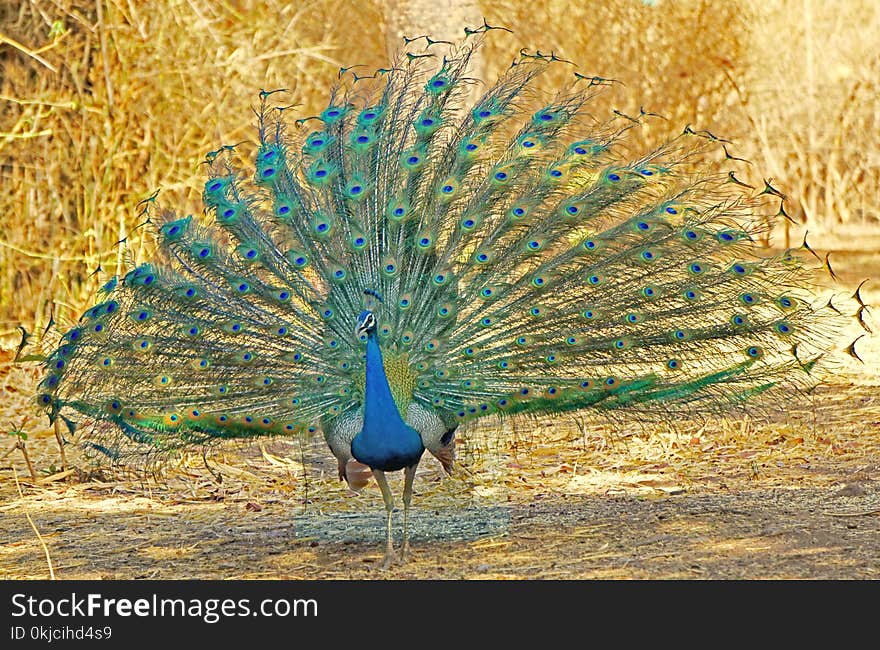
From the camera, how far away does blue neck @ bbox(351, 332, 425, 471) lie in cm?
539

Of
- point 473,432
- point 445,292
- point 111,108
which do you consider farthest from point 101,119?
point 445,292

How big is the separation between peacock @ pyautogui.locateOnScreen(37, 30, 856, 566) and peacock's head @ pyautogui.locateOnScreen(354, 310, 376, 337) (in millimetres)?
209

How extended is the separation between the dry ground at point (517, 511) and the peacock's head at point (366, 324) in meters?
0.90

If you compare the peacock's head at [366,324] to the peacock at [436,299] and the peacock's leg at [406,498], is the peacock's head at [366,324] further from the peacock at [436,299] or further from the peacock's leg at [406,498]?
the peacock's leg at [406,498]

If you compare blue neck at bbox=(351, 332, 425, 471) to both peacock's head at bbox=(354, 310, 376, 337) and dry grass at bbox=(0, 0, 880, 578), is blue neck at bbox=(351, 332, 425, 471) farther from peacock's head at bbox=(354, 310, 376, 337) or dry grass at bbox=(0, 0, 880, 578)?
dry grass at bbox=(0, 0, 880, 578)

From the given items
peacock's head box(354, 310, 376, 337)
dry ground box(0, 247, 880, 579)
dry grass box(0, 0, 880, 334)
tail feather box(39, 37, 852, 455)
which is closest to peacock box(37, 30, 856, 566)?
tail feather box(39, 37, 852, 455)

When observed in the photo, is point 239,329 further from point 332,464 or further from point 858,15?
point 858,15

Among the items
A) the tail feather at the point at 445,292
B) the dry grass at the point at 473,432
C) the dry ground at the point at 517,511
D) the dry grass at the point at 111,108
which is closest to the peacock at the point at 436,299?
the tail feather at the point at 445,292

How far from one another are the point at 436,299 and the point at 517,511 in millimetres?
1465

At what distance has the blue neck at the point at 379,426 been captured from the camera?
17.7ft

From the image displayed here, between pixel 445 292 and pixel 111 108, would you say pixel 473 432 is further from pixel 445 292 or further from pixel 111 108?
pixel 111 108

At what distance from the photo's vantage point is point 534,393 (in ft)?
18.4

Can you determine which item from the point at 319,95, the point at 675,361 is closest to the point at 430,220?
the point at 675,361

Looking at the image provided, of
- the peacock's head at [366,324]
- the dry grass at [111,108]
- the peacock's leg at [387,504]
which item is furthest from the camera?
the dry grass at [111,108]
